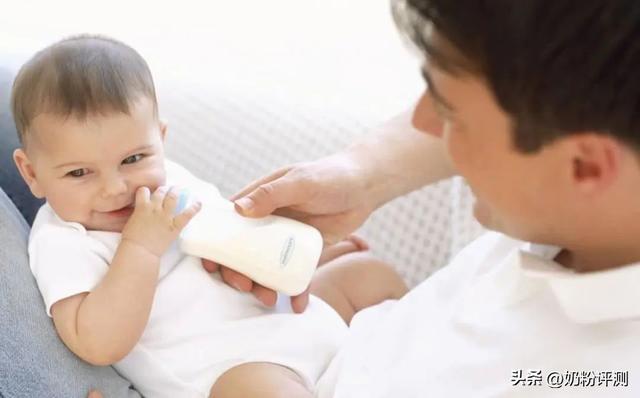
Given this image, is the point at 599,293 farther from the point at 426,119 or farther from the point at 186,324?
the point at 186,324

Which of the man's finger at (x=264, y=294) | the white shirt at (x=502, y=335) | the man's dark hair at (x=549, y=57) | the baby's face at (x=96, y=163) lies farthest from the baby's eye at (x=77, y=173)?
the man's dark hair at (x=549, y=57)

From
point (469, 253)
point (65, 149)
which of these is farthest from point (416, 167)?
point (65, 149)

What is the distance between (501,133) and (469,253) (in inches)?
12.3

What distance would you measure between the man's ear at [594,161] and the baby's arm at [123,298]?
46cm

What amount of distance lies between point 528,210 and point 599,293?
0.29 ft

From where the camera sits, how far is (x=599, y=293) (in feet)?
2.15

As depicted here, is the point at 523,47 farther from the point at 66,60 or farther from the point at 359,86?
the point at 359,86

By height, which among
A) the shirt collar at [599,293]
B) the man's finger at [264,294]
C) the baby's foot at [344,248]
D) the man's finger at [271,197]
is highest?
the shirt collar at [599,293]

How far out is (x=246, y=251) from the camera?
36.2 inches

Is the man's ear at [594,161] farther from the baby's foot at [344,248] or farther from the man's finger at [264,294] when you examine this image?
the baby's foot at [344,248]

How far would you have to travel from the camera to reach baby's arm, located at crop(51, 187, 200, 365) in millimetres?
853

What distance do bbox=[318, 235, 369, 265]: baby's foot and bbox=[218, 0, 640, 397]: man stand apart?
290mm

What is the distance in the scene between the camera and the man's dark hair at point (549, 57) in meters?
0.53

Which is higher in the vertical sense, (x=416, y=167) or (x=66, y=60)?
(x=66, y=60)
